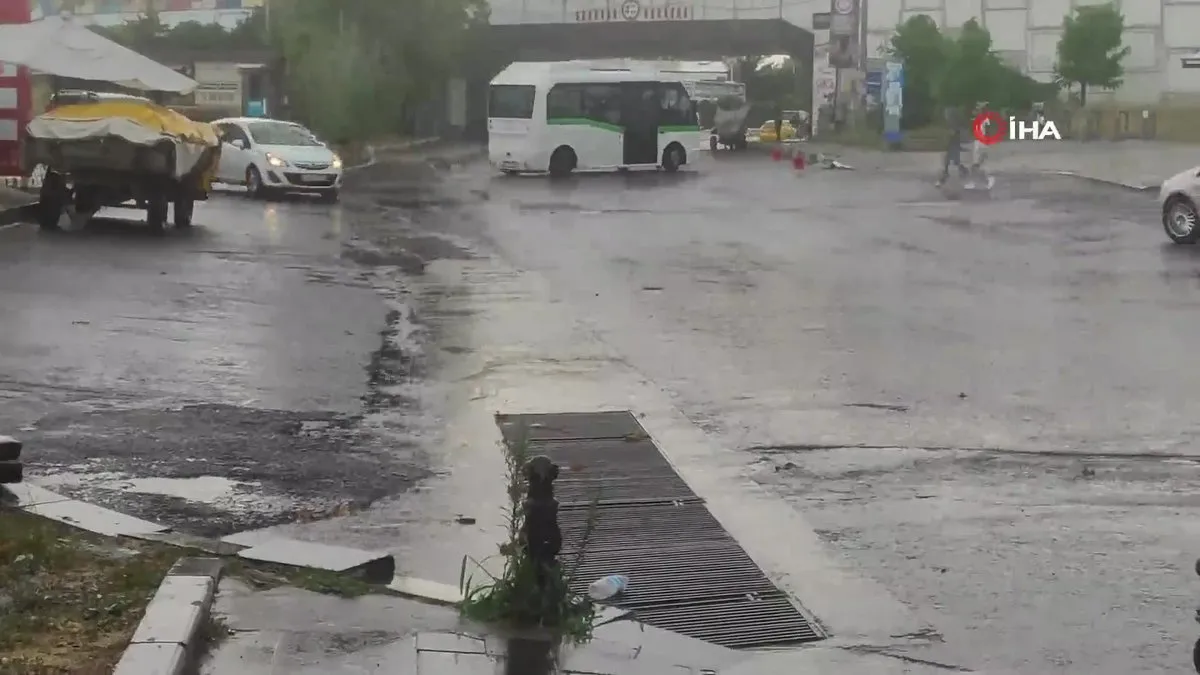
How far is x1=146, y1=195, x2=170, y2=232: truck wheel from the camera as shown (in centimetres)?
2270

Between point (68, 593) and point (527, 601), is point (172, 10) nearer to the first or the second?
point (68, 593)

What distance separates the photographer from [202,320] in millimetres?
14312

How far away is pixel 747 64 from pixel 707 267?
228 feet

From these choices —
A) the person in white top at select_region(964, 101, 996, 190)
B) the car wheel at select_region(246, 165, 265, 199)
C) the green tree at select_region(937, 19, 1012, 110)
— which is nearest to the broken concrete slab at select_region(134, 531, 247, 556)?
the car wheel at select_region(246, 165, 265, 199)

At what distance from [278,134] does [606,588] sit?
27705mm

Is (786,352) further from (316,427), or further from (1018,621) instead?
(1018,621)

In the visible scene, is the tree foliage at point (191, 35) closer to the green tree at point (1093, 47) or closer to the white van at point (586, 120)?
the white van at point (586, 120)

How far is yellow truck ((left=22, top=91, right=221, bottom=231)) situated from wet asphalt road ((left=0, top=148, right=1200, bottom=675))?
0.93 metres

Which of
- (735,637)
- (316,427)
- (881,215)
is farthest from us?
(881,215)

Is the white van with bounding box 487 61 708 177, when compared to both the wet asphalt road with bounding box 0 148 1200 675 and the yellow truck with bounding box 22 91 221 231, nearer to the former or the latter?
the wet asphalt road with bounding box 0 148 1200 675

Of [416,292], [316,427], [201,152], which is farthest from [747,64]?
[316,427]

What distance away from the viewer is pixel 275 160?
3173cm

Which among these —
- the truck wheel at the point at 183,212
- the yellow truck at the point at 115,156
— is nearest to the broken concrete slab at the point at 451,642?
the yellow truck at the point at 115,156

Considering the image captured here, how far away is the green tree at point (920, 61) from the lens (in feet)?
229
